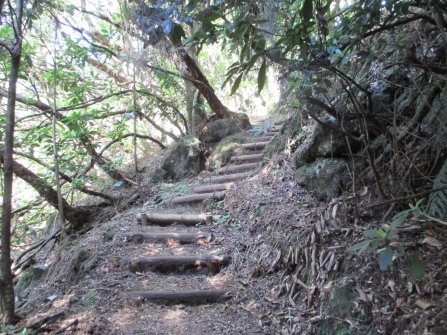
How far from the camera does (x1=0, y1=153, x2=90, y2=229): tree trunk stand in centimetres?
581

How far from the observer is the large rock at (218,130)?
8.79 m

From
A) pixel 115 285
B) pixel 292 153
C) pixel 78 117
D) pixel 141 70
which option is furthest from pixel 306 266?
pixel 141 70

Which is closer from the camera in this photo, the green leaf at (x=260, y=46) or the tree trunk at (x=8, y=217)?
the green leaf at (x=260, y=46)

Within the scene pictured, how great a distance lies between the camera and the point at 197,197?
6.37 metres

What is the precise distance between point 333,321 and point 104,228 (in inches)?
164

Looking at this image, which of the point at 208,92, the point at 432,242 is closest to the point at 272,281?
the point at 432,242

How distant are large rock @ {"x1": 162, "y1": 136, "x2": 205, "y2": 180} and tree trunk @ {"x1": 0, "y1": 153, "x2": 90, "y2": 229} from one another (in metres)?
2.03

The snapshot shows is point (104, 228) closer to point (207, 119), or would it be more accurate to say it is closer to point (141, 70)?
point (141, 70)

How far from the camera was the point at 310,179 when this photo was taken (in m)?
4.47

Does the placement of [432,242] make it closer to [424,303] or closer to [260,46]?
[424,303]

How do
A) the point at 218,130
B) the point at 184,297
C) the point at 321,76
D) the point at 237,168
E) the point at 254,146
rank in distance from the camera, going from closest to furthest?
the point at 321,76, the point at 184,297, the point at 237,168, the point at 254,146, the point at 218,130

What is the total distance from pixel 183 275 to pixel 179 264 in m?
0.15

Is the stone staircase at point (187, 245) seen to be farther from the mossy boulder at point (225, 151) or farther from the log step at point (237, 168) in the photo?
the mossy boulder at point (225, 151)

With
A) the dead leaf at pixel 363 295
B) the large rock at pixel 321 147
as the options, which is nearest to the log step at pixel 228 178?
the large rock at pixel 321 147
